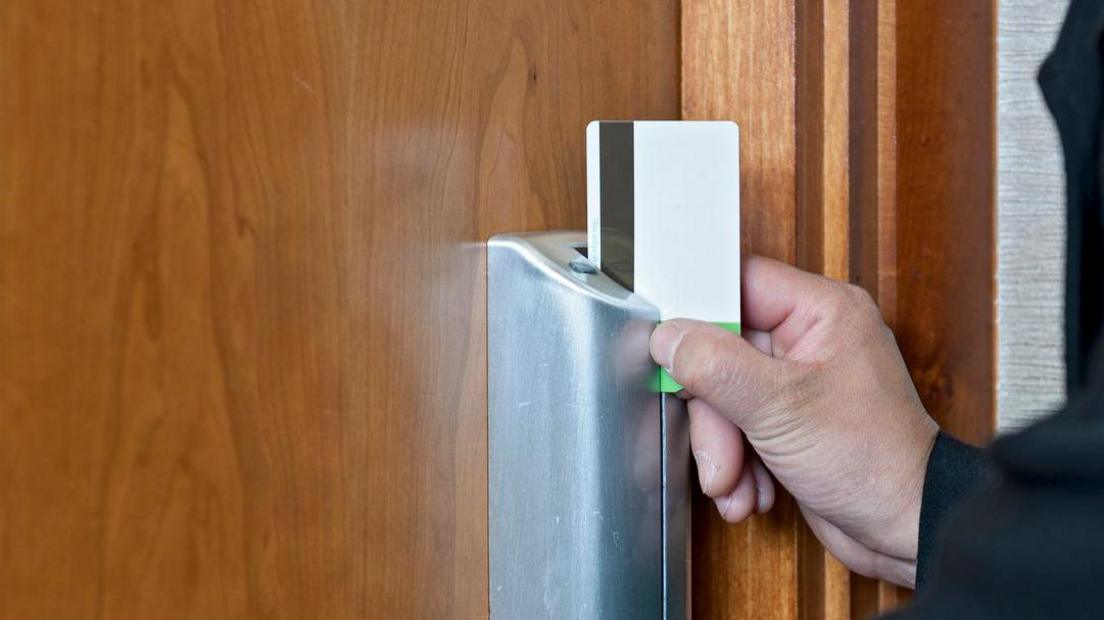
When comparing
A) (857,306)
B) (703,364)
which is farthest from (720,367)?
(857,306)

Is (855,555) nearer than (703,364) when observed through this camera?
No

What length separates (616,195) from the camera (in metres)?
0.45

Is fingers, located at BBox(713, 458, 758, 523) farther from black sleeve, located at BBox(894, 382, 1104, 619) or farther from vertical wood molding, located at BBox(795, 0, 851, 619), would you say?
black sleeve, located at BBox(894, 382, 1104, 619)

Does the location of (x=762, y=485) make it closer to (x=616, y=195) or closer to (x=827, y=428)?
(x=827, y=428)

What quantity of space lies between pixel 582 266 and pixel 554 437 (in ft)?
0.23

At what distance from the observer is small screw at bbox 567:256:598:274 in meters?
0.43

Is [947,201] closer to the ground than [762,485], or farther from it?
farther from it

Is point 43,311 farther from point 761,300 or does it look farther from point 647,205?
point 761,300

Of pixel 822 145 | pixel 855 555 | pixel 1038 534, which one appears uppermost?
pixel 822 145

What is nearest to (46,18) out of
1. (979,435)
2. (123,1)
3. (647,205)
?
(123,1)

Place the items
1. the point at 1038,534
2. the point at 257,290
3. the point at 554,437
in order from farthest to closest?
1. the point at 554,437
2. the point at 257,290
3. the point at 1038,534

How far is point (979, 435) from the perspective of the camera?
25.1 inches

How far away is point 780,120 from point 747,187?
0.04 metres

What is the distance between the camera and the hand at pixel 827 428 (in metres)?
0.51
